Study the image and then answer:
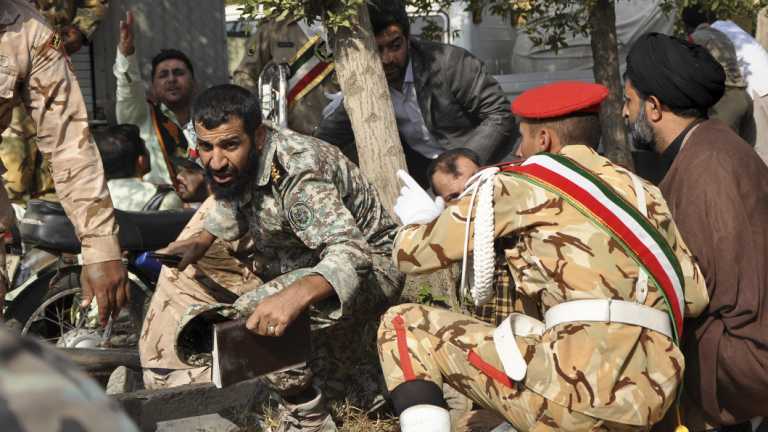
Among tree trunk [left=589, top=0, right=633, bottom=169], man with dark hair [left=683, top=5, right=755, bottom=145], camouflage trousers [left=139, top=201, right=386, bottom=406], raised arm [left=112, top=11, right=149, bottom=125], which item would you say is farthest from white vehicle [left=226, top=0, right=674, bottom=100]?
camouflage trousers [left=139, top=201, right=386, bottom=406]

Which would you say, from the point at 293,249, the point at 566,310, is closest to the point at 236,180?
the point at 293,249

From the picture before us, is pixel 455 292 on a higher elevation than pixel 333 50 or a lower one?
lower

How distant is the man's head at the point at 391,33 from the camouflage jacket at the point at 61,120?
97.0 inches

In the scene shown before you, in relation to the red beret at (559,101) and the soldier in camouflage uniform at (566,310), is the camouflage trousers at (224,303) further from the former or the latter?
the red beret at (559,101)

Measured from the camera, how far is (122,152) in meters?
7.02

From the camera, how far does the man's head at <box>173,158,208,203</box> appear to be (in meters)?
6.55

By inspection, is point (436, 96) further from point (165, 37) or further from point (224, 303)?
point (165, 37)

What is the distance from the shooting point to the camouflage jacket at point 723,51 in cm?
655

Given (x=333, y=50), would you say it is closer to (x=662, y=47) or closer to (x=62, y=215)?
(x=62, y=215)

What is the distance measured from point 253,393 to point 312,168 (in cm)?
119

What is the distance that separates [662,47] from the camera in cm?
372

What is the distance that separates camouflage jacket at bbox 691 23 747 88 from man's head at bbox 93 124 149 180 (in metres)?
3.54

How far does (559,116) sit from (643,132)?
387mm

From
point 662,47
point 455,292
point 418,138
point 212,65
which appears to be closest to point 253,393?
point 455,292
